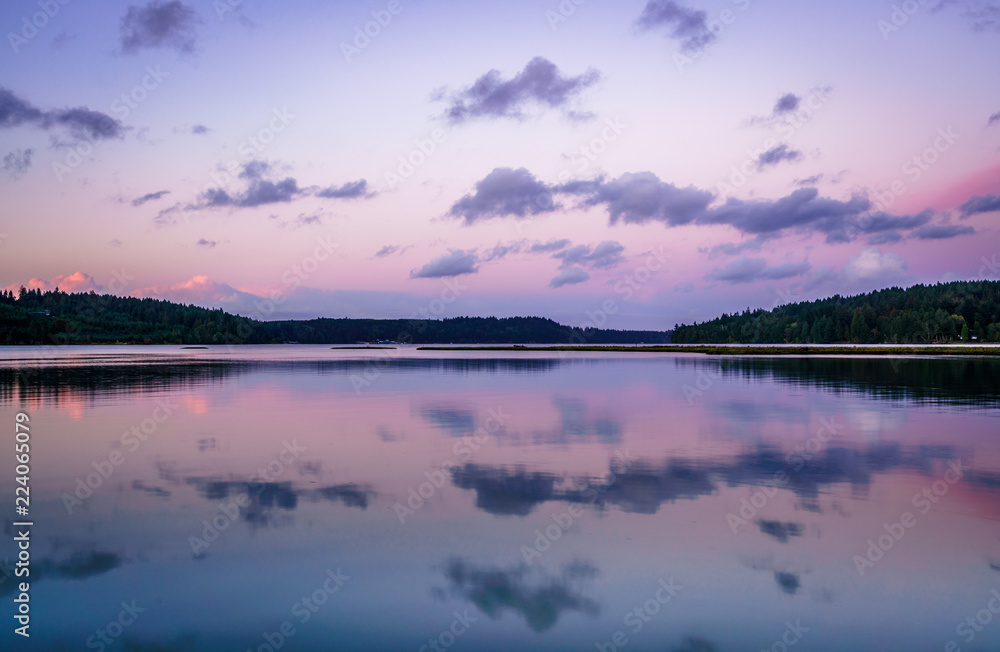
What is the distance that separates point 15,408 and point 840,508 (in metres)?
26.7

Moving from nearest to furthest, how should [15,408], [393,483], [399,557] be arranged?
[399,557] → [393,483] → [15,408]

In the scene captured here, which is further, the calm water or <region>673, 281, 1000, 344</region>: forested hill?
<region>673, 281, 1000, 344</region>: forested hill

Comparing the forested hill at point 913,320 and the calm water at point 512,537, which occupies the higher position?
the forested hill at point 913,320

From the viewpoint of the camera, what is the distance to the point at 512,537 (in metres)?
8.69

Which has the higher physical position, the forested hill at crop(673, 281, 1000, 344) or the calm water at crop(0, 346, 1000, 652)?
the forested hill at crop(673, 281, 1000, 344)

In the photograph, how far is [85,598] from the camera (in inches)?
268

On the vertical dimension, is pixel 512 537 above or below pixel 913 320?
below

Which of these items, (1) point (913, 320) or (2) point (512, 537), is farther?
(1) point (913, 320)

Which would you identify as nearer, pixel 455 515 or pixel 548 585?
pixel 548 585

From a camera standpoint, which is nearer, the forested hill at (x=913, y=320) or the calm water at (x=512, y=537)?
the calm water at (x=512, y=537)

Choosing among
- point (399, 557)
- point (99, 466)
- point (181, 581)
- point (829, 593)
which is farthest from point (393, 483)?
point (829, 593)

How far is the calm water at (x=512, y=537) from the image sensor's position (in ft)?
20.4

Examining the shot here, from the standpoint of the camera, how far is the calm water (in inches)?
245

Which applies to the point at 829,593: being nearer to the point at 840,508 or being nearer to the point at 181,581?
the point at 840,508
